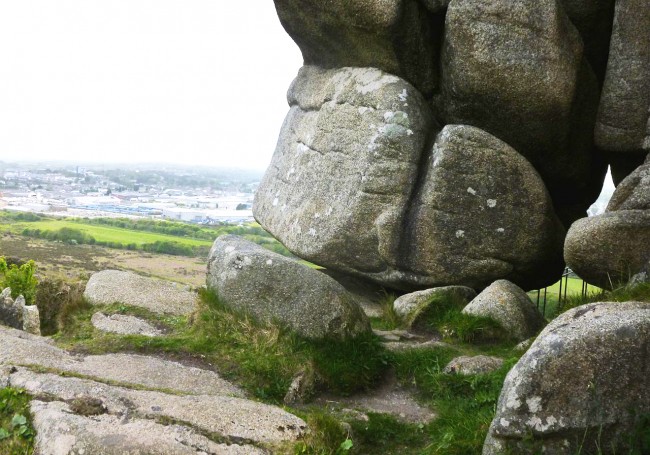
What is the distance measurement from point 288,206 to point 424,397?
30.6 ft

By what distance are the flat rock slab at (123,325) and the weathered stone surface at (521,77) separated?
1007 centimetres

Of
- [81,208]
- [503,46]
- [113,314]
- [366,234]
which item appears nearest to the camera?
[113,314]

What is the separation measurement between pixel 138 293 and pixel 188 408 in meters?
8.18

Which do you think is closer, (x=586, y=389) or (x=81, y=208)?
(x=586, y=389)

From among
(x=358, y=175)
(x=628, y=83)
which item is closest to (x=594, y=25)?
(x=628, y=83)

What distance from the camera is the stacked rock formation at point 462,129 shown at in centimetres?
1638

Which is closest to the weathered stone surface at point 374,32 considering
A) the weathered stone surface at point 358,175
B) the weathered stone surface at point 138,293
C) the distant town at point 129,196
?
the weathered stone surface at point 358,175

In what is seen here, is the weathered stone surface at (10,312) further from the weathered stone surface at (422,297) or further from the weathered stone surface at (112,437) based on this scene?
the weathered stone surface at (422,297)

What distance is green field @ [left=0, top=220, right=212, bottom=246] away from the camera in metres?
39.5

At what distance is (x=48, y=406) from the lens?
848 cm

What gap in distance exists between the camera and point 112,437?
7.85 metres

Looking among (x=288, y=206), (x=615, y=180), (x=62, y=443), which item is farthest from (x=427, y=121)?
(x=62, y=443)

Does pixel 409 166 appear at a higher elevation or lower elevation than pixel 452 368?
higher

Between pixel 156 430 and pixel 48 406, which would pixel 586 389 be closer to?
pixel 156 430
